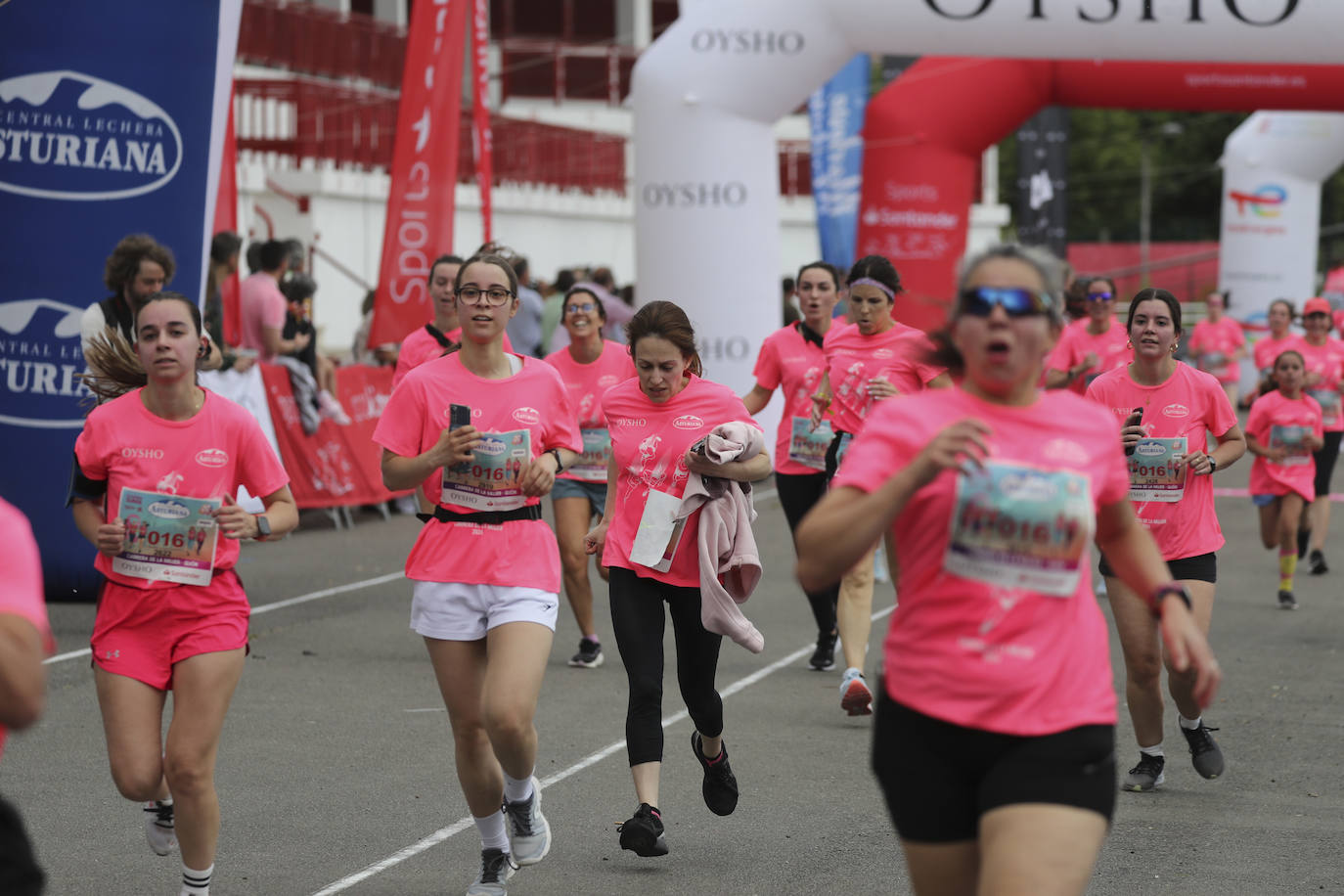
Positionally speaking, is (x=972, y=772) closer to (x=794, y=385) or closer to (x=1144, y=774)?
(x=1144, y=774)

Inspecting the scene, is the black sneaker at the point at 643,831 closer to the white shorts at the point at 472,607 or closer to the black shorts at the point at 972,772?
the white shorts at the point at 472,607

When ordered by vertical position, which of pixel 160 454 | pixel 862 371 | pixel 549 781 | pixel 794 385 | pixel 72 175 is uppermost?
pixel 72 175

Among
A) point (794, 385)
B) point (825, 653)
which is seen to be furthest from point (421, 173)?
point (825, 653)

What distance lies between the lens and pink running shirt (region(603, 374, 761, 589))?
6289 mm

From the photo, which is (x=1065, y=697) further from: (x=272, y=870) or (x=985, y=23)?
(x=985, y=23)

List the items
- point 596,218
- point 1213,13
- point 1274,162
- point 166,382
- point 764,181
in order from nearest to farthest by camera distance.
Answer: point 166,382, point 1213,13, point 764,181, point 1274,162, point 596,218

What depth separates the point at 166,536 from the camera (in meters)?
4.99

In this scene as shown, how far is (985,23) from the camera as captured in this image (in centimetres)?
1583

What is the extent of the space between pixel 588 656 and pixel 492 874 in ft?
13.8

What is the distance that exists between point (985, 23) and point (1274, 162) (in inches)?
609

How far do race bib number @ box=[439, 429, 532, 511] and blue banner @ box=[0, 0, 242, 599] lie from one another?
5.47m

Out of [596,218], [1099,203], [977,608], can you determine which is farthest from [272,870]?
[1099,203]

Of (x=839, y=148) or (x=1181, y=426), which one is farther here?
(x=839, y=148)

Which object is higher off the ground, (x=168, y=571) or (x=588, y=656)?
(x=168, y=571)
